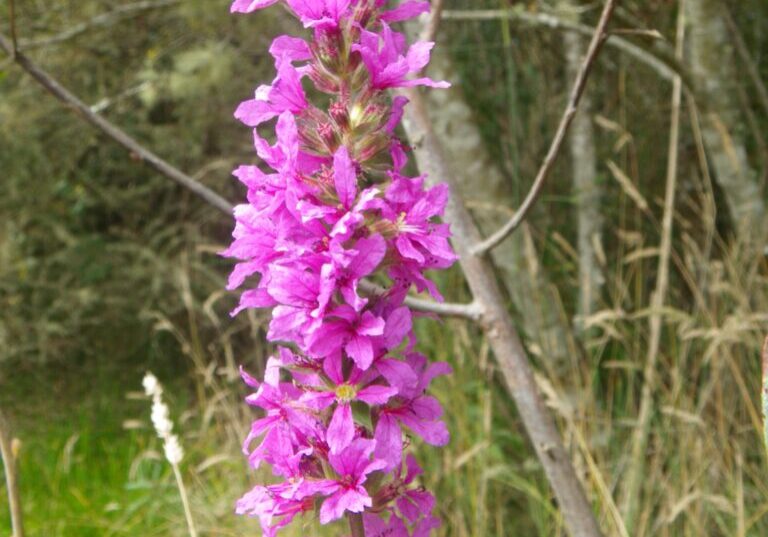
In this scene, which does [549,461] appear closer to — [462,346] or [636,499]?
[636,499]

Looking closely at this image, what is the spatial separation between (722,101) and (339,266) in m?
3.16

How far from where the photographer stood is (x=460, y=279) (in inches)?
141

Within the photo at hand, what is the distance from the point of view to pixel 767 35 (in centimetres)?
550

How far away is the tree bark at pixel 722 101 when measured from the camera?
143 inches

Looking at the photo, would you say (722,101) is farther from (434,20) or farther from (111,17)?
(111,17)

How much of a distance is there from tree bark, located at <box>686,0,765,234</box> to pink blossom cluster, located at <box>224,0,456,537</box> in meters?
→ 2.83

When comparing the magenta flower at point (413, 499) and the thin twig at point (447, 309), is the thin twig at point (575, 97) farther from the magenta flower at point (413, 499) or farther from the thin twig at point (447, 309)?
the magenta flower at point (413, 499)

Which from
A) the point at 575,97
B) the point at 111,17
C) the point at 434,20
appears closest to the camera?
the point at 575,97

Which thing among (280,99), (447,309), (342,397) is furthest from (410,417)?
(447,309)

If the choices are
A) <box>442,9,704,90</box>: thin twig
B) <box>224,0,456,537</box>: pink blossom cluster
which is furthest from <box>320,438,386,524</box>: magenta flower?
<box>442,9,704,90</box>: thin twig

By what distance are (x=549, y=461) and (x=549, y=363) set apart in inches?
57.7

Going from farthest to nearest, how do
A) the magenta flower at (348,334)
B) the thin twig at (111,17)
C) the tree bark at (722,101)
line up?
the thin twig at (111,17)
the tree bark at (722,101)
the magenta flower at (348,334)

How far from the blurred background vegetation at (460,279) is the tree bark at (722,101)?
0.04 feet

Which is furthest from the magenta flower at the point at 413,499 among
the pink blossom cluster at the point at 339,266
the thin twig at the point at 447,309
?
the thin twig at the point at 447,309
